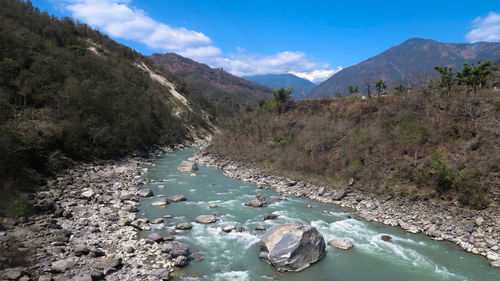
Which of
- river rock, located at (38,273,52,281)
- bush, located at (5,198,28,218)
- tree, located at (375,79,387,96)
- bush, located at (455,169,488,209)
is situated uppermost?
tree, located at (375,79,387,96)

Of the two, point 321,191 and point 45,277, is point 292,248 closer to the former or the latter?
point 45,277

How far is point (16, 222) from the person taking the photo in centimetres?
1020

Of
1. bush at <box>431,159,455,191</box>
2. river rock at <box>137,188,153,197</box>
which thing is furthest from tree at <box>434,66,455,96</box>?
river rock at <box>137,188,153,197</box>

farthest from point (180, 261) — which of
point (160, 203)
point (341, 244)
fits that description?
point (160, 203)

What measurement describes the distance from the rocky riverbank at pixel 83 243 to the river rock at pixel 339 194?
11.0m

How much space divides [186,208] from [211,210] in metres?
1.51

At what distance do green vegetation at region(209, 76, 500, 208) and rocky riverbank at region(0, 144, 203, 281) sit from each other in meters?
14.2

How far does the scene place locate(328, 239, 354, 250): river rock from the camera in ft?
34.3

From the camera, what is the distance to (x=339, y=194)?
56.7 feet

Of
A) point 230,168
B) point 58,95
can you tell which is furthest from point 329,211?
point 58,95

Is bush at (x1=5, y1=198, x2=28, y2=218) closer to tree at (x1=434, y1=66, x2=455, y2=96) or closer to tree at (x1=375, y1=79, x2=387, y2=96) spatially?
tree at (x1=434, y1=66, x2=455, y2=96)

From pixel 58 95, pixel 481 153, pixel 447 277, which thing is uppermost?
pixel 58 95

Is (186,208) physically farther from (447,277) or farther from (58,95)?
(58,95)

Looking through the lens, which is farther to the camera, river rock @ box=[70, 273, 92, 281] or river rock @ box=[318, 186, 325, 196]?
river rock @ box=[318, 186, 325, 196]
